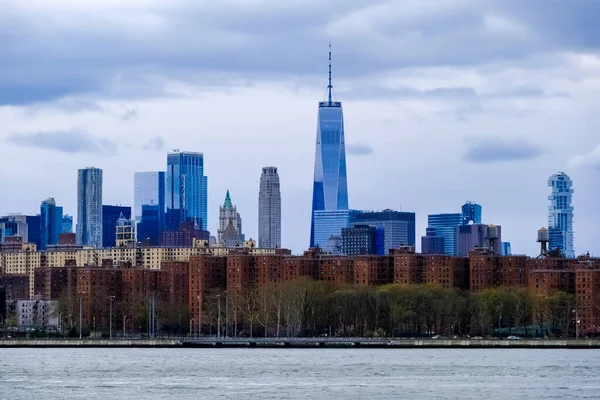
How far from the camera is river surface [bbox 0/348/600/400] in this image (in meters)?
119

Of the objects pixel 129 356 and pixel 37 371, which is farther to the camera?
pixel 129 356

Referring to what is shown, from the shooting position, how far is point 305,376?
13862 cm

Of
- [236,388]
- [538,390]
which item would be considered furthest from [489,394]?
[236,388]

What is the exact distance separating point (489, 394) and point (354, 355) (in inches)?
2679

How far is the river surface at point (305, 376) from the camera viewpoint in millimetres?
119000

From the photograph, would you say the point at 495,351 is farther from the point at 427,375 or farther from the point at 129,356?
the point at 427,375

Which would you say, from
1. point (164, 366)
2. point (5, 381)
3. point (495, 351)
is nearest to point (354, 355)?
point (495, 351)

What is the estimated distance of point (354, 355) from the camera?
185m

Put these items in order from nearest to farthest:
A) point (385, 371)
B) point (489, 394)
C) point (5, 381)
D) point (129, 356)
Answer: point (489, 394)
point (5, 381)
point (385, 371)
point (129, 356)

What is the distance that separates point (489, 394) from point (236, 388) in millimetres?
18093

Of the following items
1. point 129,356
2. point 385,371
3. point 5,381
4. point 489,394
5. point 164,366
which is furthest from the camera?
point 129,356

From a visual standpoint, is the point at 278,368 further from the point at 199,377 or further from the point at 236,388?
the point at 236,388

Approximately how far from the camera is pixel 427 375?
139 metres

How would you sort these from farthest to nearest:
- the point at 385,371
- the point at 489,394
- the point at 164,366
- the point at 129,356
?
the point at 129,356 → the point at 164,366 → the point at 385,371 → the point at 489,394
